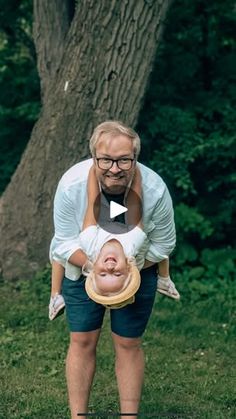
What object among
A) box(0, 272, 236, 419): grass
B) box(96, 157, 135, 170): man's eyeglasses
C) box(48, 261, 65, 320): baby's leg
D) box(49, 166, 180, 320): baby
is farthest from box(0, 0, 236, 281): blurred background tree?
box(96, 157, 135, 170): man's eyeglasses

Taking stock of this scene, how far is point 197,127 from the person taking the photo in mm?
8719

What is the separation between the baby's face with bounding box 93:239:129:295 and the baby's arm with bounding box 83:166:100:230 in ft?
0.73

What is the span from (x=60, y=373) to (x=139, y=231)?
6.98 feet

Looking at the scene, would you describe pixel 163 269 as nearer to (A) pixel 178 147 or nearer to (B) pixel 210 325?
(B) pixel 210 325

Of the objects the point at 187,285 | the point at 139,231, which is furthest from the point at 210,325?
the point at 139,231

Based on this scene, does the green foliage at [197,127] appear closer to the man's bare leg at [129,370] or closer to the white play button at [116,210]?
the man's bare leg at [129,370]

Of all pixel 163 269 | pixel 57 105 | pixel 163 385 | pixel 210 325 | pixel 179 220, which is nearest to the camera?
Answer: pixel 163 269

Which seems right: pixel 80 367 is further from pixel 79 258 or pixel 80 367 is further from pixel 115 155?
pixel 115 155

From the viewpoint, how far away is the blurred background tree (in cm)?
854

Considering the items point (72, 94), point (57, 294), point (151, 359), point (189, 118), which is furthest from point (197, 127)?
point (57, 294)

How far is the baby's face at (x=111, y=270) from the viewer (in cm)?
361

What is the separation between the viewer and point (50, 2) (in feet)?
26.8

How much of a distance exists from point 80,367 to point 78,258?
59 centimetres

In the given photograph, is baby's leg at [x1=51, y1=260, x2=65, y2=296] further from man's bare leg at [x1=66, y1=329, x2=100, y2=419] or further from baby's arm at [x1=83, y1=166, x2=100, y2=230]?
baby's arm at [x1=83, y1=166, x2=100, y2=230]
